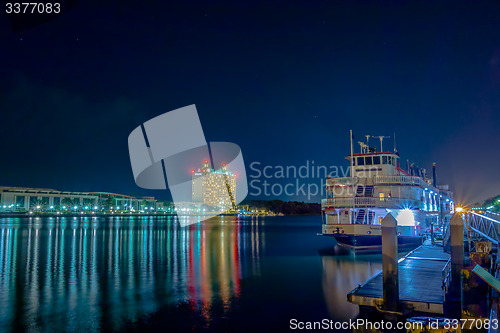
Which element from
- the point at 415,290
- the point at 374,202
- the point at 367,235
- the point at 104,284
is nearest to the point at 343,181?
the point at 374,202

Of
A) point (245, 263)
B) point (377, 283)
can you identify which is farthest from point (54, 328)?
point (245, 263)

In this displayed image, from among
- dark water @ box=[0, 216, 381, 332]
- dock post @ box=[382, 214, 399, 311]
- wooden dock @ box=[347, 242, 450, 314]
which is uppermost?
dock post @ box=[382, 214, 399, 311]

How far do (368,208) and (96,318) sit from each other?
82.6 feet

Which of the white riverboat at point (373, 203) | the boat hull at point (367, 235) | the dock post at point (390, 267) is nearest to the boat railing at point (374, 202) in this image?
the white riverboat at point (373, 203)

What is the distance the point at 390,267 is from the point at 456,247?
174 inches

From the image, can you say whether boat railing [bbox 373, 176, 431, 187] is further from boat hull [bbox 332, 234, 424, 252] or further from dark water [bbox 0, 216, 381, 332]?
dark water [bbox 0, 216, 381, 332]

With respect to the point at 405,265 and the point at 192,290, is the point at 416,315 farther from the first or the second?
the point at 192,290

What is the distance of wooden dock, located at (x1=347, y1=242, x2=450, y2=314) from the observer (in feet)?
46.6

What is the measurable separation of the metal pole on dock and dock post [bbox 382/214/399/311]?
3.81m

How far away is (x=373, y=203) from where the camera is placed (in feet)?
115

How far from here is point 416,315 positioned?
14.3 metres

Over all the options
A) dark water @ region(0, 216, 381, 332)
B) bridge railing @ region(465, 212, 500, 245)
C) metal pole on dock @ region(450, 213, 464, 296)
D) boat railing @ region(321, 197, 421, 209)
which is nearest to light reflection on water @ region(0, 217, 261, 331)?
dark water @ region(0, 216, 381, 332)

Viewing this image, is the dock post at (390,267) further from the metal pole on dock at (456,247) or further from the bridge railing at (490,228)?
the bridge railing at (490,228)

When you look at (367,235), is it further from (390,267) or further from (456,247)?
(390,267)
